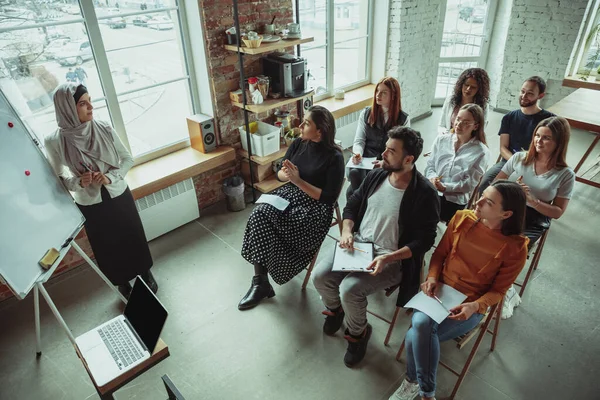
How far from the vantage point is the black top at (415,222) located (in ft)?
7.63

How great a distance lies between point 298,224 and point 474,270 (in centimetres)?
113

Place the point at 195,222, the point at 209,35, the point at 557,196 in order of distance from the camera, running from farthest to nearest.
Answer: the point at 195,222, the point at 209,35, the point at 557,196

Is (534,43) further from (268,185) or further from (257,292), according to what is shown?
(257,292)

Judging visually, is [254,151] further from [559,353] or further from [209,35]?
[559,353]

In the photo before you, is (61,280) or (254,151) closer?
(61,280)

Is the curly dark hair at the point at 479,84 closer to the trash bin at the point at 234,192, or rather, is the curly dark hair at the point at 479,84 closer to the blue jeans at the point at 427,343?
the blue jeans at the point at 427,343

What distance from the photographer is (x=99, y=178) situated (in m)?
2.50

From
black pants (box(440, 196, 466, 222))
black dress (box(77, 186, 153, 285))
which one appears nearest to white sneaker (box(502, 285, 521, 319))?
black pants (box(440, 196, 466, 222))

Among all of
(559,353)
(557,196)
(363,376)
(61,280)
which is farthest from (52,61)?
(559,353)

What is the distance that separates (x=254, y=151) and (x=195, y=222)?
0.87 m

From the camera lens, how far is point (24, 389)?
2.41 metres

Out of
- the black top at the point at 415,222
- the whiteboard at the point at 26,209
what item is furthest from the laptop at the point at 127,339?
the black top at the point at 415,222

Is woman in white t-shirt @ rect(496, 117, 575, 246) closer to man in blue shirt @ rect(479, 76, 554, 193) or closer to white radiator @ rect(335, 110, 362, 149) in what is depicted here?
man in blue shirt @ rect(479, 76, 554, 193)

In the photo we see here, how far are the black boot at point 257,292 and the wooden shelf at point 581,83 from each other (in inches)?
184
